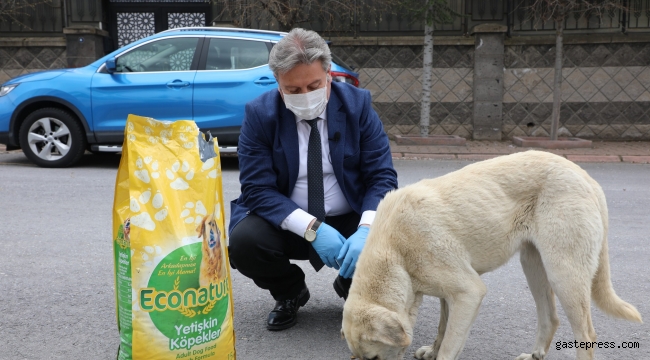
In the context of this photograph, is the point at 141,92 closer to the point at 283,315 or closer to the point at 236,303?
the point at 236,303

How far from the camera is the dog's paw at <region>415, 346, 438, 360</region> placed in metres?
3.27

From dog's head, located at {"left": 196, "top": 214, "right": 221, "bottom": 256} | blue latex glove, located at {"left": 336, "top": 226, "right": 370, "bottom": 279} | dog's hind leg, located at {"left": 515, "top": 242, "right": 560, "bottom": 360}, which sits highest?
dog's head, located at {"left": 196, "top": 214, "right": 221, "bottom": 256}

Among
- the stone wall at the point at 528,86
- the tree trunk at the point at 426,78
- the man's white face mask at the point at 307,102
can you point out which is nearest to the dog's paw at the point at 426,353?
the man's white face mask at the point at 307,102

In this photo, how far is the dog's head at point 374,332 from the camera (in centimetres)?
255

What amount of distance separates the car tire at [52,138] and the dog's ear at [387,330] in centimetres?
751

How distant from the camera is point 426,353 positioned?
3279mm

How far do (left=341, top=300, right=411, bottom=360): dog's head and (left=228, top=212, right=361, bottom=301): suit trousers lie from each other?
0.87 m

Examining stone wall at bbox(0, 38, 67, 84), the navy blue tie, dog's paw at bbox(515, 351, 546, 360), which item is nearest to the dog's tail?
dog's paw at bbox(515, 351, 546, 360)

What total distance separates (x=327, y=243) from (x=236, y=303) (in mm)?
1129

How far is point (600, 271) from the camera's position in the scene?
2979mm

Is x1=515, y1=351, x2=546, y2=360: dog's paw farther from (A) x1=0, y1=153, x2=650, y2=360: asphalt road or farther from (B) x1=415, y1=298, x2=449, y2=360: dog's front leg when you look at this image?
(B) x1=415, y1=298, x2=449, y2=360: dog's front leg

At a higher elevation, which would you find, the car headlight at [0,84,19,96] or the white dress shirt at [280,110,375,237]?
the car headlight at [0,84,19,96]

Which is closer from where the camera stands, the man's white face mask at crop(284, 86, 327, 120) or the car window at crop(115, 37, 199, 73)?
the man's white face mask at crop(284, 86, 327, 120)

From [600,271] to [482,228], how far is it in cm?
61
